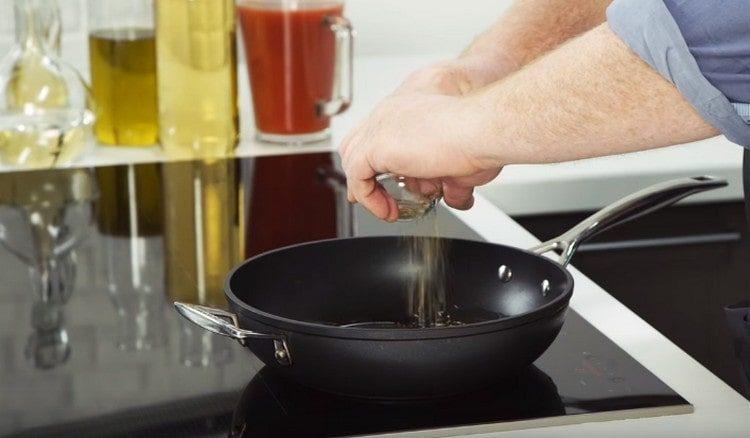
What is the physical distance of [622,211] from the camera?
111 centimetres

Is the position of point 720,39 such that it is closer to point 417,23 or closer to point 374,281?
point 374,281

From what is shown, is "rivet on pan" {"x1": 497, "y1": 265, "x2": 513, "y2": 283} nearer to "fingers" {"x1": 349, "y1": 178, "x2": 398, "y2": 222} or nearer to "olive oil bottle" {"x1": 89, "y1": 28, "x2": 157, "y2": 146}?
"fingers" {"x1": 349, "y1": 178, "x2": 398, "y2": 222}

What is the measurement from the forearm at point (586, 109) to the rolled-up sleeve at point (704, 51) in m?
0.02

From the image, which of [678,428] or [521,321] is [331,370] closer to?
[521,321]

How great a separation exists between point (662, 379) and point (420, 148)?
244 millimetres

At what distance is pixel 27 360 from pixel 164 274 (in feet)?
0.75

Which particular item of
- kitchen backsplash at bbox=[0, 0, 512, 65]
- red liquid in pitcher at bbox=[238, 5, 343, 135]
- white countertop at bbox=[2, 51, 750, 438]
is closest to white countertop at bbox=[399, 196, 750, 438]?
white countertop at bbox=[2, 51, 750, 438]

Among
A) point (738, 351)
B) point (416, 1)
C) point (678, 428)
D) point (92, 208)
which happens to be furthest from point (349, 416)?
point (416, 1)

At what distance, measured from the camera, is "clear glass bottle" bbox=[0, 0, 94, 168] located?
1.56 metres

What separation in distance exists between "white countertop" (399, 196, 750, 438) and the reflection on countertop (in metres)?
0.23

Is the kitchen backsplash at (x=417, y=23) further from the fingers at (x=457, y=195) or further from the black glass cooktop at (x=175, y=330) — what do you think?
the fingers at (x=457, y=195)

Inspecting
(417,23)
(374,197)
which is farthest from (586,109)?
(417,23)

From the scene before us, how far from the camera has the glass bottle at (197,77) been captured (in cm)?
155

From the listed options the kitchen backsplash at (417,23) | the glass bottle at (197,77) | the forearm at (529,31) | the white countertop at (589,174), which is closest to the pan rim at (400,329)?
the forearm at (529,31)
